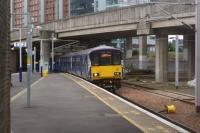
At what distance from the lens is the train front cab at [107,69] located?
36.6 meters

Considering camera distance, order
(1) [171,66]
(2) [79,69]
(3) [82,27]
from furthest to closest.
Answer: (1) [171,66] → (3) [82,27] → (2) [79,69]

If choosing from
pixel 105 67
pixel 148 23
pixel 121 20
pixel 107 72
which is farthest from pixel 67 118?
pixel 121 20

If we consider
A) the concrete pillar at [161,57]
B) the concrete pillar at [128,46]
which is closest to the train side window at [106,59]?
the concrete pillar at [161,57]

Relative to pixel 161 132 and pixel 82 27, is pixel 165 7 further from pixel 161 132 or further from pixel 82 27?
pixel 161 132

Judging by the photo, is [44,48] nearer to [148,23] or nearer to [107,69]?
[148,23]

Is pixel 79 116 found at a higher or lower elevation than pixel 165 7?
lower

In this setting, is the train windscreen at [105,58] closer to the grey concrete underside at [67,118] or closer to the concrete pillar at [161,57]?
the grey concrete underside at [67,118]

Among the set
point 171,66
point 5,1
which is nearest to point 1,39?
point 5,1

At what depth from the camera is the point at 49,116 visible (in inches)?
627

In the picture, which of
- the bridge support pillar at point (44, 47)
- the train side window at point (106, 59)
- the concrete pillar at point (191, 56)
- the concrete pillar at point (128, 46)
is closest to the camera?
the train side window at point (106, 59)

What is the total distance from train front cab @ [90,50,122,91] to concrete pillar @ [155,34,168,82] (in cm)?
1828

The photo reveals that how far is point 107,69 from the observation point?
36781mm

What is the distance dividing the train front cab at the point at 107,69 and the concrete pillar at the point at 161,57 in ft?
60.0

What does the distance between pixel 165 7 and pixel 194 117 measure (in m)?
31.5
